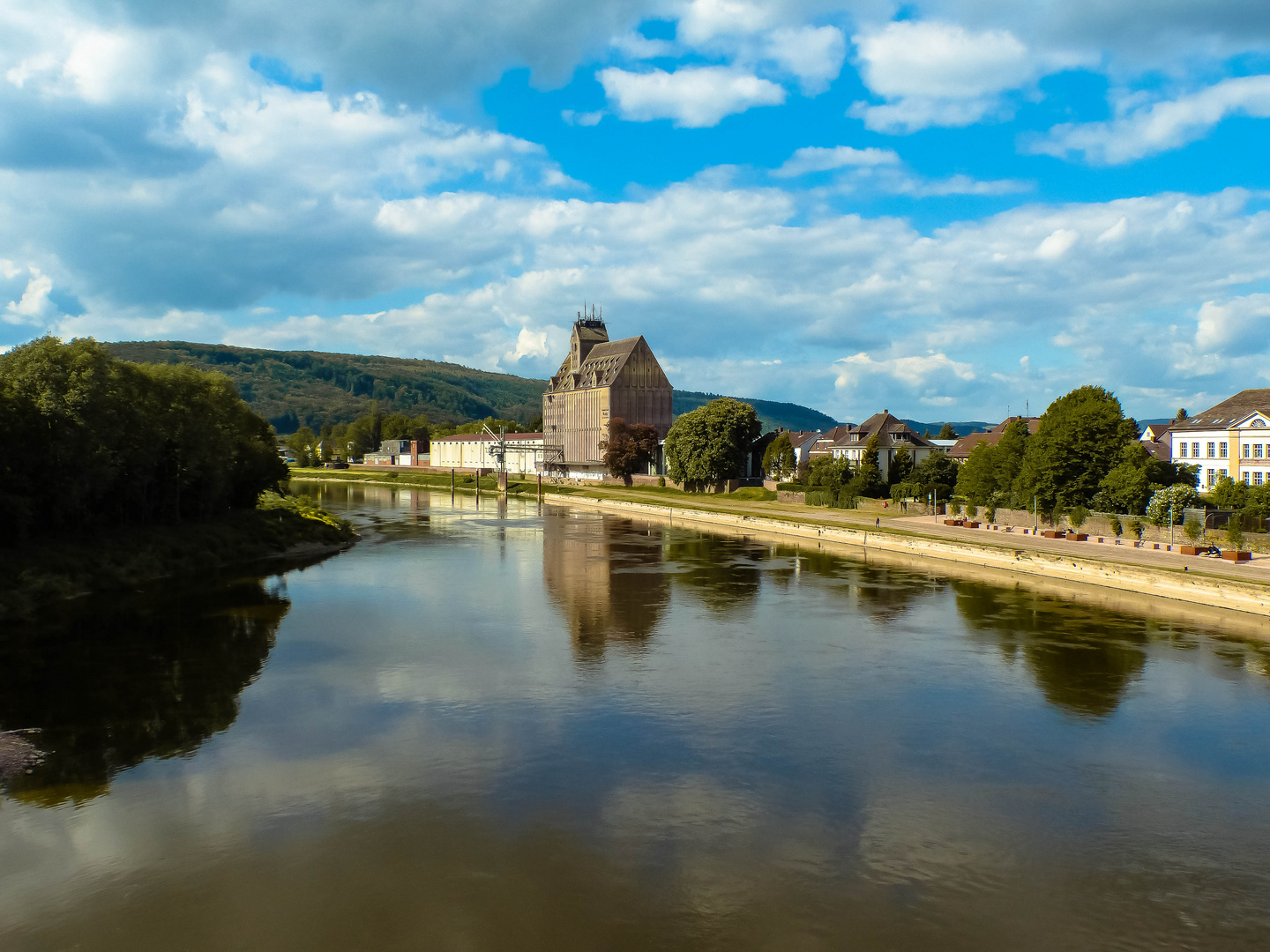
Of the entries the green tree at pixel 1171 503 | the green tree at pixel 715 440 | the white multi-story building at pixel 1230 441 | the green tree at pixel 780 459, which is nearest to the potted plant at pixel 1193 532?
the green tree at pixel 1171 503

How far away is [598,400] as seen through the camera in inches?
6004

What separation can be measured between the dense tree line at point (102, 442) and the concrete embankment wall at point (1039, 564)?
45.2m

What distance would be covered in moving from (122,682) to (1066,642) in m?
34.0

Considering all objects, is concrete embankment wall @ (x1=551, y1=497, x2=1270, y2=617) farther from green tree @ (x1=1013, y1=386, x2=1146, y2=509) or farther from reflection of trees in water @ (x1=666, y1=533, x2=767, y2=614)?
green tree @ (x1=1013, y1=386, x2=1146, y2=509)

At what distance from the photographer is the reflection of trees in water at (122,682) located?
20297 mm

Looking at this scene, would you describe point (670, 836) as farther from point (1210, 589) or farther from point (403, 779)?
point (1210, 589)

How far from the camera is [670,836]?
53.9ft

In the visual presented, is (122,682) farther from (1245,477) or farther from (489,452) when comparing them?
(489,452)

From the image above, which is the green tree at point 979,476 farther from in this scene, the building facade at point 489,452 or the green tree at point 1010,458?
the building facade at point 489,452

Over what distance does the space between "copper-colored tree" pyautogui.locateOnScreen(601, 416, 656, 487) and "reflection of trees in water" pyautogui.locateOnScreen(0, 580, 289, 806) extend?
8937cm

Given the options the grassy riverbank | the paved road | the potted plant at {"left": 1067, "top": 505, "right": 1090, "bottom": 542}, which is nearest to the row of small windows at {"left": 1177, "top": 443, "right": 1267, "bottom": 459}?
the potted plant at {"left": 1067, "top": 505, "right": 1090, "bottom": 542}

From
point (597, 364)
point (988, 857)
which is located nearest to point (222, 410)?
point (988, 857)

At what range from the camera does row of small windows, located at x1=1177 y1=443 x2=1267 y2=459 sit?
70.1 metres

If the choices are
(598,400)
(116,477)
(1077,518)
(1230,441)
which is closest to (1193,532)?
(1077,518)
